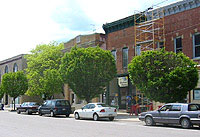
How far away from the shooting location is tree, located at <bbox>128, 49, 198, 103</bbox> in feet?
62.7

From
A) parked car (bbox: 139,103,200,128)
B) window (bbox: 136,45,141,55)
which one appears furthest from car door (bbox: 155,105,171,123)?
window (bbox: 136,45,141,55)

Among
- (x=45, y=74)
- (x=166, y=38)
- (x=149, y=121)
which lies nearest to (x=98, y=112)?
(x=149, y=121)

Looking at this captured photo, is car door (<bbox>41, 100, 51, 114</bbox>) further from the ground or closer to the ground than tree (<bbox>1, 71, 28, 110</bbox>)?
closer to the ground

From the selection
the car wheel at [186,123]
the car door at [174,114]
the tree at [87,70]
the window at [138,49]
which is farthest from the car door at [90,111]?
the window at [138,49]

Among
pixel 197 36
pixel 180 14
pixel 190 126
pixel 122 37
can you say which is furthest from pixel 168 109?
pixel 122 37

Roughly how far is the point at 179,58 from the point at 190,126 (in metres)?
5.76

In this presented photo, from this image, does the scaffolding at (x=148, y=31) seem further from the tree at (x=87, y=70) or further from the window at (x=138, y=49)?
the tree at (x=87, y=70)

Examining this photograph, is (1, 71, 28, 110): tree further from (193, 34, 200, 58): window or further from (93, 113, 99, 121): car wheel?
(193, 34, 200, 58): window

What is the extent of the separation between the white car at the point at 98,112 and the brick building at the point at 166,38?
23.1 feet

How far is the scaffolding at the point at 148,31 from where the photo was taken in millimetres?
26938

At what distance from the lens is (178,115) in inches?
630

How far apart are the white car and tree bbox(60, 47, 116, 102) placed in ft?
14.0

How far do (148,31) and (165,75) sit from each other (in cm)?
905

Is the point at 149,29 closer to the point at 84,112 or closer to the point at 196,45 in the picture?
the point at 196,45
